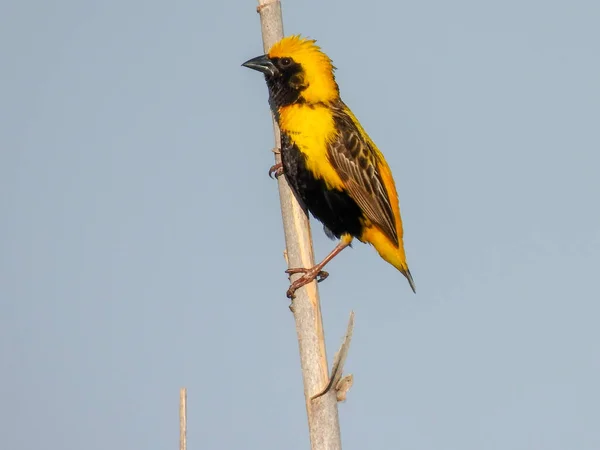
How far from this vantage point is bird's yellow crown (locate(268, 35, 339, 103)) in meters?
4.55

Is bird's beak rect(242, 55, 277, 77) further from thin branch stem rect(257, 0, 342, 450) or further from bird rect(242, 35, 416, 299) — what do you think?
thin branch stem rect(257, 0, 342, 450)

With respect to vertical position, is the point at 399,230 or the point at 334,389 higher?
the point at 399,230

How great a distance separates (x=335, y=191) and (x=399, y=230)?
527 millimetres

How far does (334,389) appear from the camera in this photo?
3447 millimetres

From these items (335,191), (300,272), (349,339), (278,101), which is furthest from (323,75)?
(349,339)

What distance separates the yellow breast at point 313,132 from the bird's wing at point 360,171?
47mm

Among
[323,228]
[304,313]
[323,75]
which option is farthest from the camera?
[323,228]

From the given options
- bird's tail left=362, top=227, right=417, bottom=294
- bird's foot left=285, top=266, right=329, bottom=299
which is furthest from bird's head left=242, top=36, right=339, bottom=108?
bird's foot left=285, top=266, right=329, bottom=299

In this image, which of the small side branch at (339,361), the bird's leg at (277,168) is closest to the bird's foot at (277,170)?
the bird's leg at (277,168)

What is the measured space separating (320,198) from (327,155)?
253mm

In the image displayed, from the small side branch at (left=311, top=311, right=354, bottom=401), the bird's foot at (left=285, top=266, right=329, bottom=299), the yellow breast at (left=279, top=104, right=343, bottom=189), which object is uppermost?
the yellow breast at (left=279, top=104, right=343, bottom=189)

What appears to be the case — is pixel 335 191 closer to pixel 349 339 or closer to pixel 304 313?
pixel 304 313

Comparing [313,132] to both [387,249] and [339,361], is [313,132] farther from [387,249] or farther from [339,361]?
[339,361]

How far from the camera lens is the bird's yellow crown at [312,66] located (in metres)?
4.55
